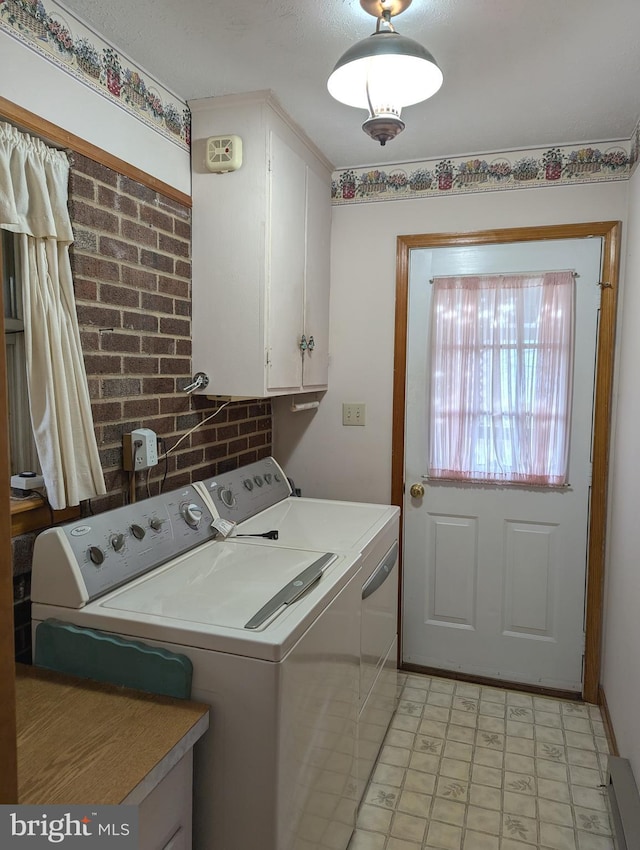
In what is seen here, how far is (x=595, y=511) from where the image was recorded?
2.51m

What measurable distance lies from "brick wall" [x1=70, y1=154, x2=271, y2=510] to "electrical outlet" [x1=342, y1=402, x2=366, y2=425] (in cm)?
77

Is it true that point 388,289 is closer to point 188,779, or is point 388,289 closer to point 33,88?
point 33,88

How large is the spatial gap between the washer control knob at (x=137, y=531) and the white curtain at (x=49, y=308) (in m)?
0.16

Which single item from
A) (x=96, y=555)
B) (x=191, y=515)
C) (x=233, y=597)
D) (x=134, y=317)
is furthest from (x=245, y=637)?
(x=134, y=317)

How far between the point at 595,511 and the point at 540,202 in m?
1.38

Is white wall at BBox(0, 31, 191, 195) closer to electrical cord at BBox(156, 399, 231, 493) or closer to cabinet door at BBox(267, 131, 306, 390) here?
cabinet door at BBox(267, 131, 306, 390)

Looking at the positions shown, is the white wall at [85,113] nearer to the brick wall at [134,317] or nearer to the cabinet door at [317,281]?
the brick wall at [134,317]

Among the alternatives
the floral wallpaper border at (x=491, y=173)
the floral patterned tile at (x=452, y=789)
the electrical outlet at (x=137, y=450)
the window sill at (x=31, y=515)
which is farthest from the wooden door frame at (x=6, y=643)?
the floral wallpaper border at (x=491, y=173)

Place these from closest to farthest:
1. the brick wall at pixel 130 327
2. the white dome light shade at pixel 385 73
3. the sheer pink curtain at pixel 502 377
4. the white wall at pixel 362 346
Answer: the white dome light shade at pixel 385 73 → the brick wall at pixel 130 327 → the sheer pink curtain at pixel 502 377 → the white wall at pixel 362 346

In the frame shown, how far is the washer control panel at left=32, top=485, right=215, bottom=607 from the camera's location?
1.40m

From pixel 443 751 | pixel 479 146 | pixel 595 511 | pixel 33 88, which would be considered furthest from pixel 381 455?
pixel 33 88

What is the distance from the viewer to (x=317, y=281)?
2605 mm

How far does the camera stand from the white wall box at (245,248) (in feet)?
6.64

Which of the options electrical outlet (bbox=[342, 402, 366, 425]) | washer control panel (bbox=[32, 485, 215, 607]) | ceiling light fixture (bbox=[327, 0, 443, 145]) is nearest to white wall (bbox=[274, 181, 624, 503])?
electrical outlet (bbox=[342, 402, 366, 425])
